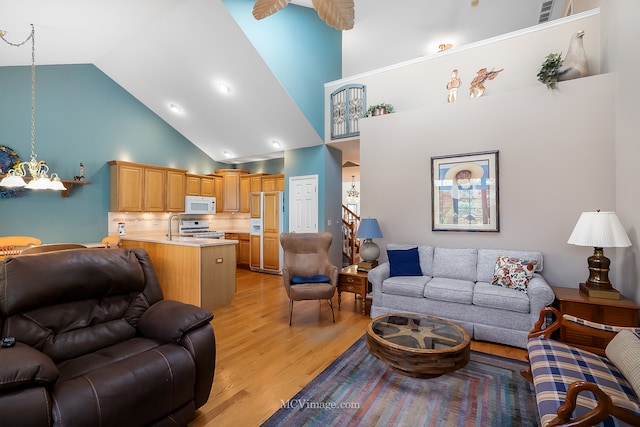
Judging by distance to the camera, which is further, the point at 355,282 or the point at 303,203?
the point at 303,203

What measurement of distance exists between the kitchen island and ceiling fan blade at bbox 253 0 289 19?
8.92 feet

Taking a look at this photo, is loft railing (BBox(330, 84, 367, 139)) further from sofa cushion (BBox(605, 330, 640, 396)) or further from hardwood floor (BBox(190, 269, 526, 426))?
sofa cushion (BBox(605, 330, 640, 396))

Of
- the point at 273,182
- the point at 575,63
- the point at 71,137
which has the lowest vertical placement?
the point at 273,182

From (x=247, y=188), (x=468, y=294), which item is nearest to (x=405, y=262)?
(x=468, y=294)

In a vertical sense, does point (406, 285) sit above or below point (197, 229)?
below

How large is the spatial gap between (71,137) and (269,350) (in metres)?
5.20

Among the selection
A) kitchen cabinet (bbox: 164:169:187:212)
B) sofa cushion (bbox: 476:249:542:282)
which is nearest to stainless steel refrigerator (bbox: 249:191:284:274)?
kitchen cabinet (bbox: 164:169:187:212)

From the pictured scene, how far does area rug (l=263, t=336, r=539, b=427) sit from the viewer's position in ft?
5.86

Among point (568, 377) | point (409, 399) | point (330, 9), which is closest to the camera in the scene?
point (568, 377)

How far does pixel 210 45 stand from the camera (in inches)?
167

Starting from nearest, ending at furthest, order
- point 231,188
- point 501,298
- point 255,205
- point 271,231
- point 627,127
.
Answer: point 627,127, point 501,298, point 271,231, point 255,205, point 231,188

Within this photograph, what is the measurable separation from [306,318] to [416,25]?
5072 mm

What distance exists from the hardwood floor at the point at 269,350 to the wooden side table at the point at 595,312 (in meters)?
0.45

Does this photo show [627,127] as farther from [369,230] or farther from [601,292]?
[369,230]
